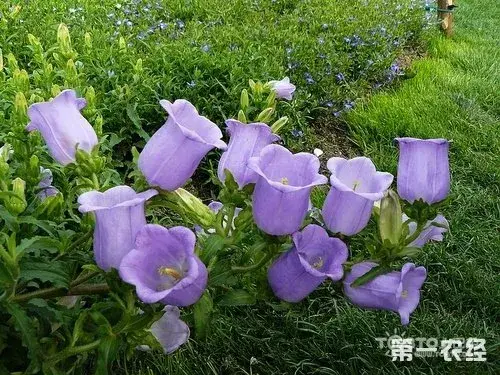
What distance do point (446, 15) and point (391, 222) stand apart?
16.7 feet

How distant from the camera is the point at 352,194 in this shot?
1332 mm

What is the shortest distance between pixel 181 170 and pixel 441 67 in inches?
166

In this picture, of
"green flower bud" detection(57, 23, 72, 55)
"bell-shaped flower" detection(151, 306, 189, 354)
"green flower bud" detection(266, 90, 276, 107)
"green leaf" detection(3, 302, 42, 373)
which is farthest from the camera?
"green flower bud" detection(57, 23, 72, 55)

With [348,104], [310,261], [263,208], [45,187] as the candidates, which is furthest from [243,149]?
[348,104]

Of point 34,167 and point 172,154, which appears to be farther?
point 34,167

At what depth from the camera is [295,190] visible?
1252mm

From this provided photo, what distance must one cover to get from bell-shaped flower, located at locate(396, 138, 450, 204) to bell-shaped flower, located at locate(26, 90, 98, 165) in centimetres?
67

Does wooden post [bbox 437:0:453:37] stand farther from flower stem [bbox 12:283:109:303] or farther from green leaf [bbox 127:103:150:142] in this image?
flower stem [bbox 12:283:109:303]

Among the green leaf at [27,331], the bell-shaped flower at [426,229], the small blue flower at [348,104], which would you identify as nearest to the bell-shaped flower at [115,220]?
the green leaf at [27,331]

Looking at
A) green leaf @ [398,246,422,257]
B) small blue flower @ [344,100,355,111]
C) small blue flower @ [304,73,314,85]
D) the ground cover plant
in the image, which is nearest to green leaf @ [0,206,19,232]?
the ground cover plant

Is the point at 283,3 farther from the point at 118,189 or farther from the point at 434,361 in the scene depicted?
the point at 118,189

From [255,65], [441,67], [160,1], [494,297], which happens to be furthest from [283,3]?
[494,297]

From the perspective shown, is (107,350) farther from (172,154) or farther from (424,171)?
(424,171)

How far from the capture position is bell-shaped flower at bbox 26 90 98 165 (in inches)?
55.0
